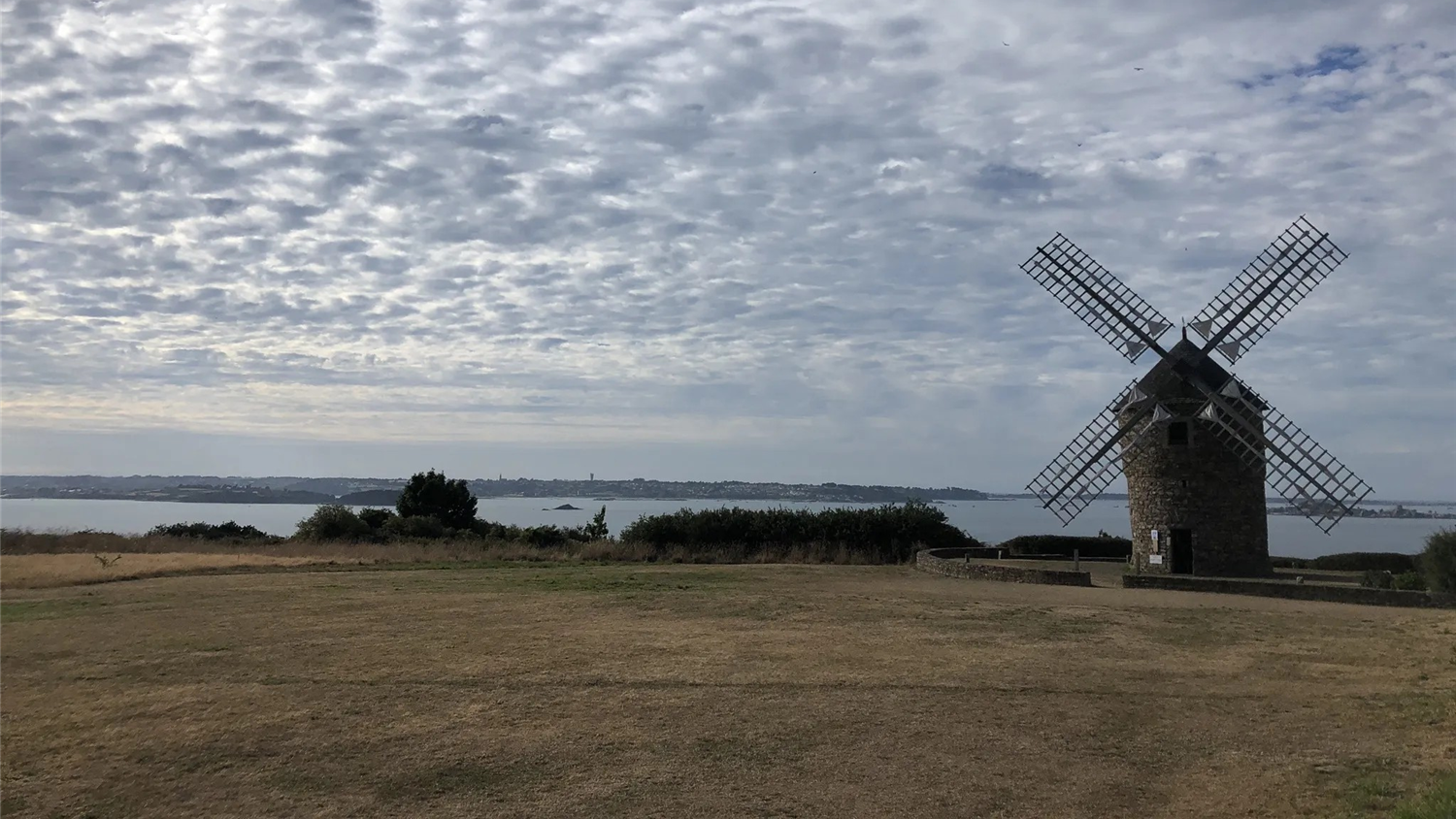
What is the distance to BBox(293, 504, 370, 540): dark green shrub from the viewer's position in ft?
126

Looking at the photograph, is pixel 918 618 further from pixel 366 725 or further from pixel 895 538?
pixel 895 538

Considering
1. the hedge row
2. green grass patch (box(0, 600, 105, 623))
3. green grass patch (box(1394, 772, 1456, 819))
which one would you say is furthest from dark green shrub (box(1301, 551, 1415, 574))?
green grass patch (box(0, 600, 105, 623))

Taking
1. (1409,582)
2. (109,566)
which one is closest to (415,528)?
(109,566)

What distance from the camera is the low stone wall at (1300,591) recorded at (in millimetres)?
20312

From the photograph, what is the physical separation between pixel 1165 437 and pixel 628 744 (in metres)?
21.5

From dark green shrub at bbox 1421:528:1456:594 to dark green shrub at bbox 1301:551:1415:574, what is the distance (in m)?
7.99

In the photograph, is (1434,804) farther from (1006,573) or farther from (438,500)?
(438,500)

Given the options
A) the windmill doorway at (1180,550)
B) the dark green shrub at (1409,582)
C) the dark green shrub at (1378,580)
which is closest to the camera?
the dark green shrub at (1409,582)

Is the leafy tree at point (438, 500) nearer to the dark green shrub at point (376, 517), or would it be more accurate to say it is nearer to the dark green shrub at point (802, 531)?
the dark green shrub at point (376, 517)

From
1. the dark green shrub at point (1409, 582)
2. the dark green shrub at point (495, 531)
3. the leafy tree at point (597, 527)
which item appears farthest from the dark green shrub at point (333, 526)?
the dark green shrub at point (1409, 582)

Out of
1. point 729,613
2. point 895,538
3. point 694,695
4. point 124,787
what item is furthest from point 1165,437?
point 124,787

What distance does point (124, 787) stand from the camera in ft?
26.0

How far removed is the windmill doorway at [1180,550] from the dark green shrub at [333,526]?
28523mm

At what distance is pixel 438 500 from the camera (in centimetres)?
4616
